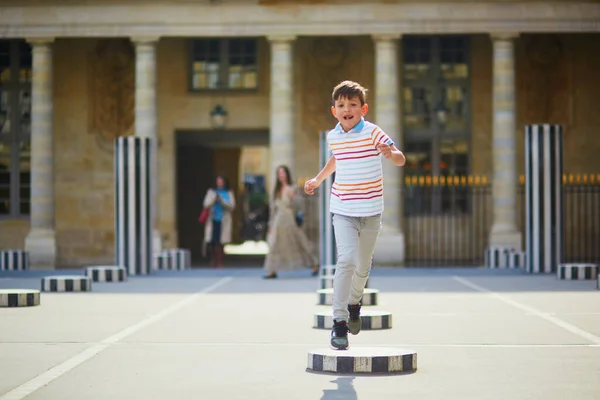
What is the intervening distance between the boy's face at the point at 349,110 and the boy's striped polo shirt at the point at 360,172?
56 mm

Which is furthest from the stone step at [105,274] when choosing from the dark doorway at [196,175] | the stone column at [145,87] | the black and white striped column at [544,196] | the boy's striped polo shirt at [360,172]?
the boy's striped polo shirt at [360,172]

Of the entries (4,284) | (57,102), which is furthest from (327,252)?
(57,102)

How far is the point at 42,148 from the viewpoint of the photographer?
30.8 m

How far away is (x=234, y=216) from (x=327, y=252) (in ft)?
82.0

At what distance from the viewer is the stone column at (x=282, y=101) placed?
99.2 ft

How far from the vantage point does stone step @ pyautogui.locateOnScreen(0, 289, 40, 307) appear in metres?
15.2

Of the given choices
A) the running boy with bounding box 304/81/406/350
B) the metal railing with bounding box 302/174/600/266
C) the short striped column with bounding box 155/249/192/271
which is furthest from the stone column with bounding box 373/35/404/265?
the running boy with bounding box 304/81/406/350

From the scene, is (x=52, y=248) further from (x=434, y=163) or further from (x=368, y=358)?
(x=368, y=358)

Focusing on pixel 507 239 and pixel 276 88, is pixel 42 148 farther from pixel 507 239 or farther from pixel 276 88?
pixel 507 239

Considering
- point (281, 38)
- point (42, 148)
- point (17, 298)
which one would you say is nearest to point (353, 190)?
point (17, 298)

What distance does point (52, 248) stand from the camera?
100ft

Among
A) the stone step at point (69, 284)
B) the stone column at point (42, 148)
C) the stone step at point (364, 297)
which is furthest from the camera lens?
the stone column at point (42, 148)

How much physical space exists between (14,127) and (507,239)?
39.8 ft

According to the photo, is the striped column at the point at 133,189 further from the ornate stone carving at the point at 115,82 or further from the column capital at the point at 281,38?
the ornate stone carving at the point at 115,82
